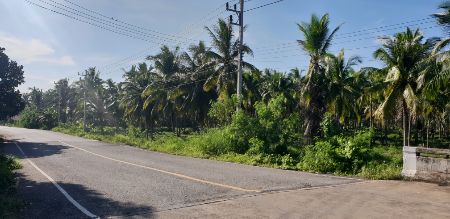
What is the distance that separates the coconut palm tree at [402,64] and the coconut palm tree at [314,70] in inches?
132

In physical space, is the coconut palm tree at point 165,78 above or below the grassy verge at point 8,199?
above

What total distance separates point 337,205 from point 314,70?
18270 millimetres

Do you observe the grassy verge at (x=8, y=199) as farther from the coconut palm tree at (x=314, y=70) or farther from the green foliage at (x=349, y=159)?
the coconut palm tree at (x=314, y=70)

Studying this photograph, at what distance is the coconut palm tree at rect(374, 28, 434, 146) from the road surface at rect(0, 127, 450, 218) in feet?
39.6

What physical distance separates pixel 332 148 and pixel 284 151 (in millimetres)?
4056

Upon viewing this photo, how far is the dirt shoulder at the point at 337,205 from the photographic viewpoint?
7.37 m

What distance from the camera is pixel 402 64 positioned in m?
22.2

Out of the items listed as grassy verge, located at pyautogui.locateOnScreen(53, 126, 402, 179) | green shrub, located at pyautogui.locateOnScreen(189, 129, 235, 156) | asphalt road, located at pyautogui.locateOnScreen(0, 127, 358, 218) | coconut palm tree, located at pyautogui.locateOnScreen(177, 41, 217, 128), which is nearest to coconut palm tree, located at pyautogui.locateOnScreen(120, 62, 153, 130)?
coconut palm tree, located at pyautogui.locateOnScreen(177, 41, 217, 128)

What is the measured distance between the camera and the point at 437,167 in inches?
424

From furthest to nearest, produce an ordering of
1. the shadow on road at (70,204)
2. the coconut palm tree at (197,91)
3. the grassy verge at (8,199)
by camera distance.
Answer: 1. the coconut palm tree at (197,91)
2. the shadow on road at (70,204)
3. the grassy verge at (8,199)

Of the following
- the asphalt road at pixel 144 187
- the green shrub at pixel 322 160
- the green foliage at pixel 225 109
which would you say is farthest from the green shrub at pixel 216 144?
the green shrub at pixel 322 160

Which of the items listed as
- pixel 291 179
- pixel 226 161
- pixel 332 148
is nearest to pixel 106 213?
pixel 291 179

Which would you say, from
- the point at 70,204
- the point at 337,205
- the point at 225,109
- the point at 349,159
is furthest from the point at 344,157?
the point at 225,109

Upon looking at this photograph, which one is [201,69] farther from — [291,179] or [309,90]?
[291,179]
